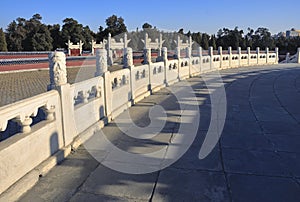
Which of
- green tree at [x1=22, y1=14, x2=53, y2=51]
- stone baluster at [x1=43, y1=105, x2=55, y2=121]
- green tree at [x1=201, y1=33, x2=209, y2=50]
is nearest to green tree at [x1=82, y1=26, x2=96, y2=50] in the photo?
green tree at [x1=22, y1=14, x2=53, y2=51]

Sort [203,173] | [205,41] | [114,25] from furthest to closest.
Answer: [114,25] → [205,41] → [203,173]

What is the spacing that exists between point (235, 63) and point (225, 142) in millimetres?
18300

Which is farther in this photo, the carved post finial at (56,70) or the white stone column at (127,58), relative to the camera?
the white stone column at (127,58)

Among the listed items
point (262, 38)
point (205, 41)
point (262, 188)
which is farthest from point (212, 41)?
point (262, 188)

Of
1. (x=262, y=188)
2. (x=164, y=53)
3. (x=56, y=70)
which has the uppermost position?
(x=164, y=53)

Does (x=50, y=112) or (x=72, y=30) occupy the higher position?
(x=72, y=30)

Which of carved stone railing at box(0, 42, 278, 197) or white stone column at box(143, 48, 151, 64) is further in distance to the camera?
white stone column at box(143, 48, 151, 64)

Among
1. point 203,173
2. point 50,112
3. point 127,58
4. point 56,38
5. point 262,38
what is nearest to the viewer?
point 203,173

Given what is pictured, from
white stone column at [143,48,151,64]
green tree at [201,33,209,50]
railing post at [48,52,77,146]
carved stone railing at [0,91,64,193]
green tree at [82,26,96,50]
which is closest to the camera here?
carved stone railing at [0,91,64,193]

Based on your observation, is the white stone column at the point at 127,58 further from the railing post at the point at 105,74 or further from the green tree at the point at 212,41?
the green tree at the point at 212,41

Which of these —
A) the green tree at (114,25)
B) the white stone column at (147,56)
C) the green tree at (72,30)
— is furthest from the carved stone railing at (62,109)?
the green tree at (114,25)

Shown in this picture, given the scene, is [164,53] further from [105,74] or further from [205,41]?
[205,41]

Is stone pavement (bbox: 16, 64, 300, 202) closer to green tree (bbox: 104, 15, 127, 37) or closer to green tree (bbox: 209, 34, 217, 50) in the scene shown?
green tree (bbox: 209, 34, 217, 50)

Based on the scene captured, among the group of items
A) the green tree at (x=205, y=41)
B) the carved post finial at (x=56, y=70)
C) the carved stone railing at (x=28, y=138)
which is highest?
the green tree at (x=205, y=41)
